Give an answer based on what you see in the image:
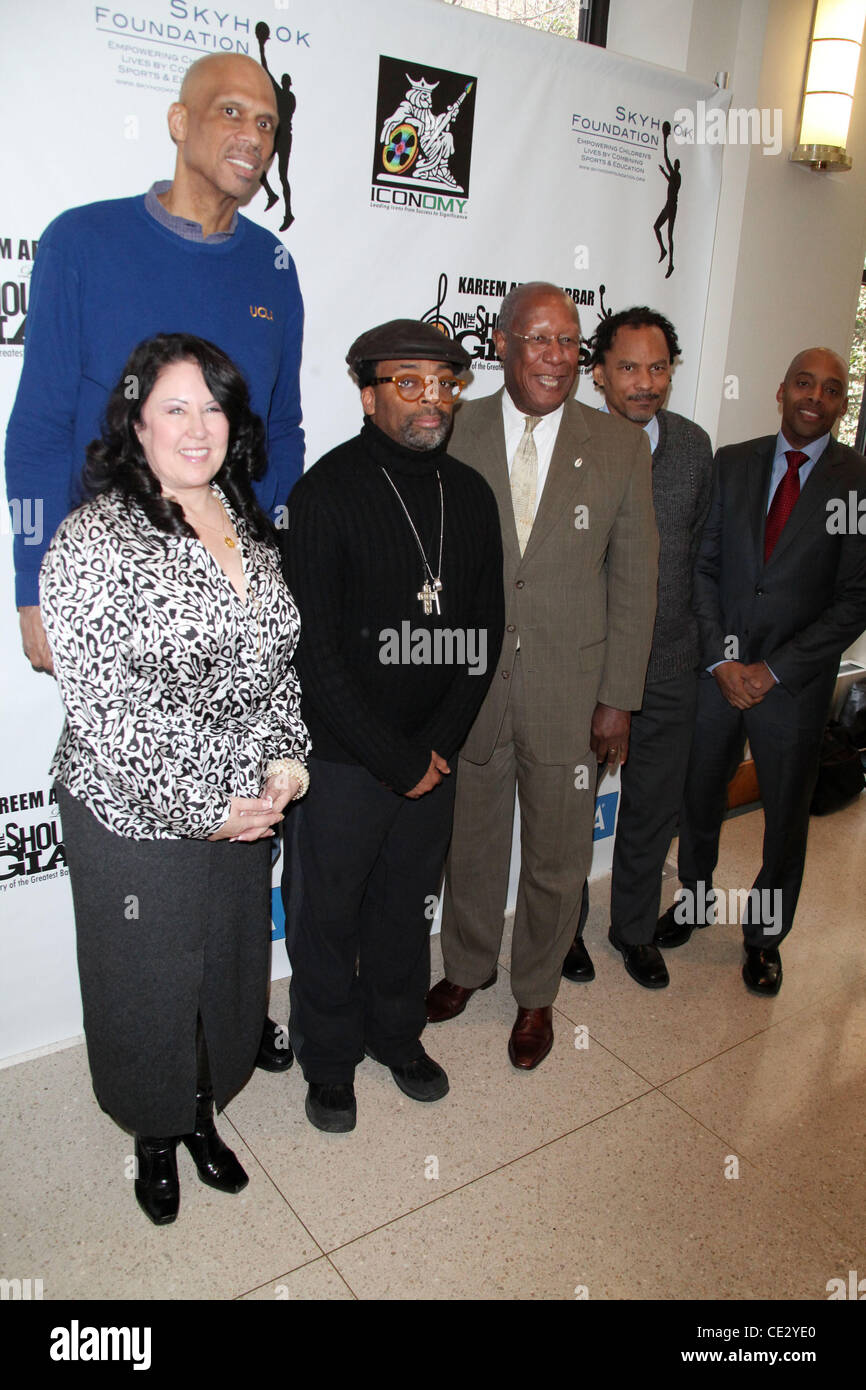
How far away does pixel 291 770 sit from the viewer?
6.79 feet

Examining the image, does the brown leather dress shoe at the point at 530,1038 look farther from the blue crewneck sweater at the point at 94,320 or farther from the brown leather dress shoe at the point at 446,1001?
the blue crewneck sweater at the point at 94,320

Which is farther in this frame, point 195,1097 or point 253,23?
point 253,23

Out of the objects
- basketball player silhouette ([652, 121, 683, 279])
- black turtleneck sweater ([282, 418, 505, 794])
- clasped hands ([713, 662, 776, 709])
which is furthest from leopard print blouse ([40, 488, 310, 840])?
basketball player silhouette ([652, 121, 683, 279])

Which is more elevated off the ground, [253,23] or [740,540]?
[253,23]

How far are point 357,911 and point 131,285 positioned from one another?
1.55 m

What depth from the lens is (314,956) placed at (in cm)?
237

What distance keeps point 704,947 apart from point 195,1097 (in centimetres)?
201

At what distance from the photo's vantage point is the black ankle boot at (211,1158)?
2.27 meters

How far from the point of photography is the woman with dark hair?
1.74 meters

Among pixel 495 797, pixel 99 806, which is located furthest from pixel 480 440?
pixel 99 806

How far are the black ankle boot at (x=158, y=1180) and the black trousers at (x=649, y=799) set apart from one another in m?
1.68

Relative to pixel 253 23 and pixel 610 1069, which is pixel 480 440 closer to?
pixel 253 23

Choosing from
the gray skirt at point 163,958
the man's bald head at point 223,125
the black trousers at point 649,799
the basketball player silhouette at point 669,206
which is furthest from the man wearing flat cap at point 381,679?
the basketball player silhouette at point 669,206

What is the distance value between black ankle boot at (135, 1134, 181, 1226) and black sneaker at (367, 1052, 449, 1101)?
656mm
